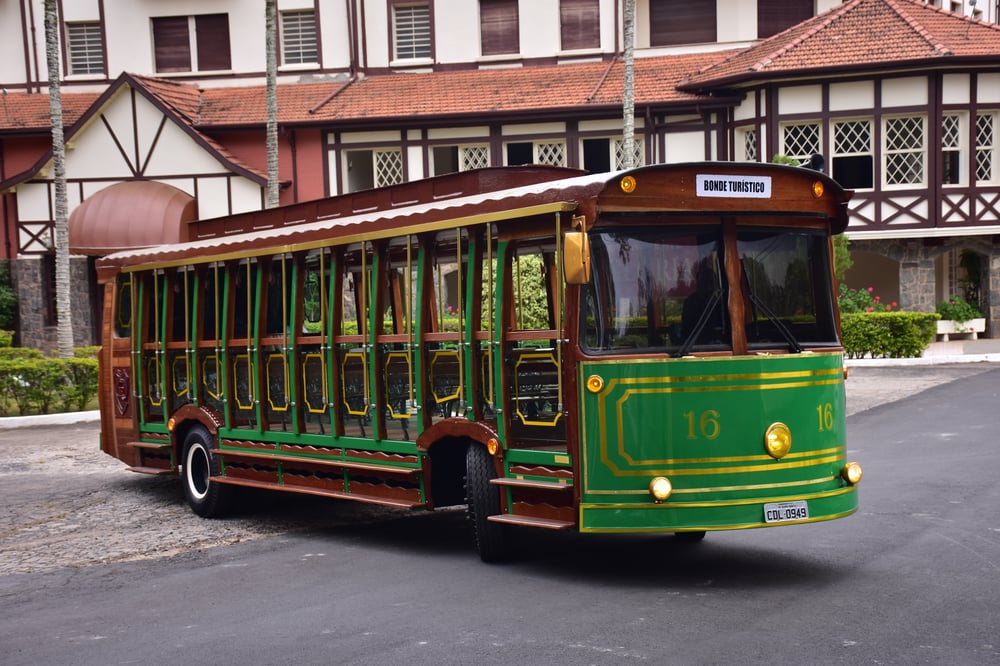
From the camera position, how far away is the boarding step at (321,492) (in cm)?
1011

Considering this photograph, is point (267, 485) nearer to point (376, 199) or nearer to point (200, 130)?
point (376, 199)

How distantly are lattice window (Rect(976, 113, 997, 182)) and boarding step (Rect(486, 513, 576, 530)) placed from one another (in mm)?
26084

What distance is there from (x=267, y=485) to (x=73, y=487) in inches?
154

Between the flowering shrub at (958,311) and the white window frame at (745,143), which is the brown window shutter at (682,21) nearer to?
the white window frame at (745,143)

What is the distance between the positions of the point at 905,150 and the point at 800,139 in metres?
2.61

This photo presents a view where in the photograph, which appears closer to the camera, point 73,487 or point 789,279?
point 789,279

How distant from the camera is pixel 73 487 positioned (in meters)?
14.4

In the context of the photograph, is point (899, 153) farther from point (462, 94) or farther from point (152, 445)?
point (152, 445)

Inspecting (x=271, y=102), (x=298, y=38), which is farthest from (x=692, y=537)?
(x=298, y=38)

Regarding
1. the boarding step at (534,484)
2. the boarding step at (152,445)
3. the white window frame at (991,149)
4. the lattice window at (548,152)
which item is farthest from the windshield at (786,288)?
the lattice window at (548,152)

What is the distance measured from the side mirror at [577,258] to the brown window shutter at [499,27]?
28.7 meters

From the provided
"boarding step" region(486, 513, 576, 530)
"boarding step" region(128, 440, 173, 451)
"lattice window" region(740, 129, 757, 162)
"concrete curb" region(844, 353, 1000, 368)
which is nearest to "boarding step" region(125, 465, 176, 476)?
"boarding step" region(128, 440, 173, 451)

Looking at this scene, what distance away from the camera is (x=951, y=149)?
31.2m

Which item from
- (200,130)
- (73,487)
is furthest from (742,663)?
(200,130)
